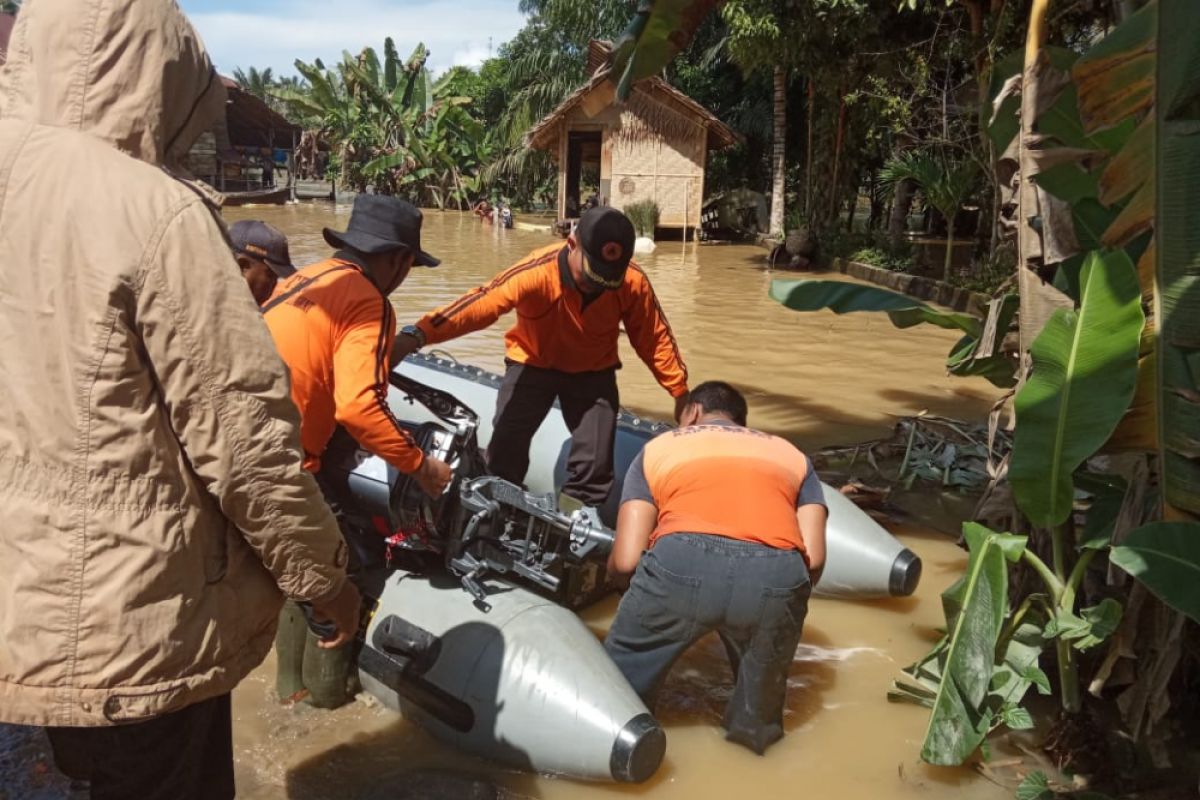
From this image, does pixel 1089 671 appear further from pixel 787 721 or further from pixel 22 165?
pixel 22 165

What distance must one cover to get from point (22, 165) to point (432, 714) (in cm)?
212

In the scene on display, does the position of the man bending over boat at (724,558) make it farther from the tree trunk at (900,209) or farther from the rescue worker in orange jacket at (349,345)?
the tree trunk at (900,209)

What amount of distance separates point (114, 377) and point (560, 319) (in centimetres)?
289

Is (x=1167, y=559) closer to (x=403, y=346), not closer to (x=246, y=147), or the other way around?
(x=403, y=346)

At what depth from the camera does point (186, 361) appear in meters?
1.43

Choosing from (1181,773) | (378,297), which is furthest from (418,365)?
(1181,773)

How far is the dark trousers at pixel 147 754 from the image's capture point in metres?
1.58

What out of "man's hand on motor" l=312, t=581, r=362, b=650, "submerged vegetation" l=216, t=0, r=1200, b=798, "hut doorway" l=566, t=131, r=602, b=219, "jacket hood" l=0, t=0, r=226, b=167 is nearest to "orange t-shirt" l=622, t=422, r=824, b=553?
"submerged vegetation" l=216, t=0, r=1200, b=798

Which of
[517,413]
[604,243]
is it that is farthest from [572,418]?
[604,243]

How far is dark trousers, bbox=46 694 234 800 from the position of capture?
5.20 feet

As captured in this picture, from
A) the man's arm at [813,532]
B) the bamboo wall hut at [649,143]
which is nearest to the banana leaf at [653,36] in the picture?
the man's arm at [813,532]

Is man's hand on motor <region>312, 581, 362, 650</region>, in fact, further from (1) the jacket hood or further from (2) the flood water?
(2) the flood water

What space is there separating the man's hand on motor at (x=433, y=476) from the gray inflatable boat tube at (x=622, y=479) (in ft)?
3.65

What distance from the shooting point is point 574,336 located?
4277 mm
